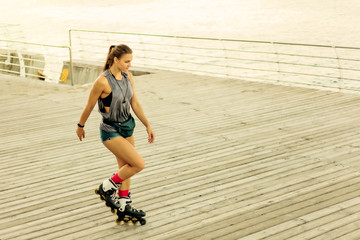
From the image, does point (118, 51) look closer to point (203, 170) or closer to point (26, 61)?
point (203, 170)

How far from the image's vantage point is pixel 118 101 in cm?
465

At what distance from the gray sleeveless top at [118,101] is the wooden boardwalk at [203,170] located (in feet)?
3.40

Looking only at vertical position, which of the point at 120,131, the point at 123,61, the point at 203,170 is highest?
the point at 123,61

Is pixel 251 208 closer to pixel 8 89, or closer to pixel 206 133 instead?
pixel 206 133

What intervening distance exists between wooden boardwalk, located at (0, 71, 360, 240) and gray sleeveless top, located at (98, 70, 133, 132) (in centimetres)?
104

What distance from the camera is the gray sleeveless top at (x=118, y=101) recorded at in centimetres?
464

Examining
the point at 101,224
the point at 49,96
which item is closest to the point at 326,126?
the point at 101,224

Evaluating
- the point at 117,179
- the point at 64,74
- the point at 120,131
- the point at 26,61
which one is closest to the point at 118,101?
the point at 120,131

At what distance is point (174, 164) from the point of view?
6961 millimetres

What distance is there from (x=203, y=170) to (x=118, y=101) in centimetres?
232

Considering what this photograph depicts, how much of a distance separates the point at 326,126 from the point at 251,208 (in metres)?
3.62

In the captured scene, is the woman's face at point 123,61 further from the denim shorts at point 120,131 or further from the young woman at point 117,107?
the denim shorts at point 120,131

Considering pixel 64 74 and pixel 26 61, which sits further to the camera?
pixel 26 61

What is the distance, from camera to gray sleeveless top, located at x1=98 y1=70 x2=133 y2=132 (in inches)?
183
